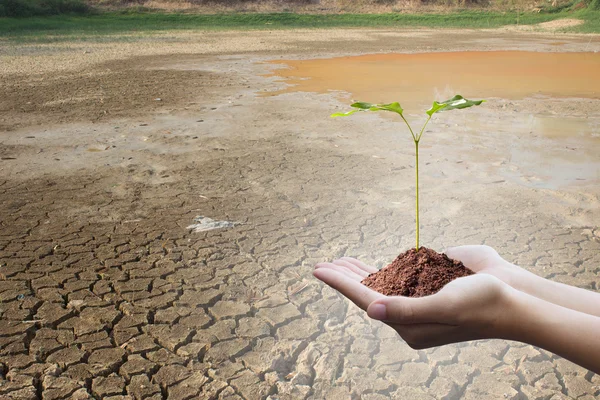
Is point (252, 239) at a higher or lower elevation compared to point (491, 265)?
lower

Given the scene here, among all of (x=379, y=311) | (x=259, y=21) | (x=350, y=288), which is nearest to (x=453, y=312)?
(x=379, y=311)

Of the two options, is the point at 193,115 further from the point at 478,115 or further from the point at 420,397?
the point at 420,397

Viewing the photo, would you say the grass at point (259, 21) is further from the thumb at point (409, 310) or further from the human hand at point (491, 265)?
the thumb at point (409, 310)

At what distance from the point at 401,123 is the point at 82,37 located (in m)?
16.2

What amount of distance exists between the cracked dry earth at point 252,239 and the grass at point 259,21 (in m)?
17.8

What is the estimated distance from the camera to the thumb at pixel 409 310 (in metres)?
1.87

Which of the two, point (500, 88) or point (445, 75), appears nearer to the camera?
point (500, 88)

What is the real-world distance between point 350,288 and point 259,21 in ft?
95.4

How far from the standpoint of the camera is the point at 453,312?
6.10ft

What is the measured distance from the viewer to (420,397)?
2.46 metres

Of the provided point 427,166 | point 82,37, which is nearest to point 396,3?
point 82,37

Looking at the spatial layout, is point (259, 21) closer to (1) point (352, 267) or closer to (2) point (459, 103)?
(1) point (352, 267)

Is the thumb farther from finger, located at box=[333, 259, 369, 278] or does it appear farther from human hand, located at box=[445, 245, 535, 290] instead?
finger, located at box=[333, 259, 369, 278]

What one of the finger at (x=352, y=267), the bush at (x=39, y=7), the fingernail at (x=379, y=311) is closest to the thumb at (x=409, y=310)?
the fingernail at (x=379, y=311)
